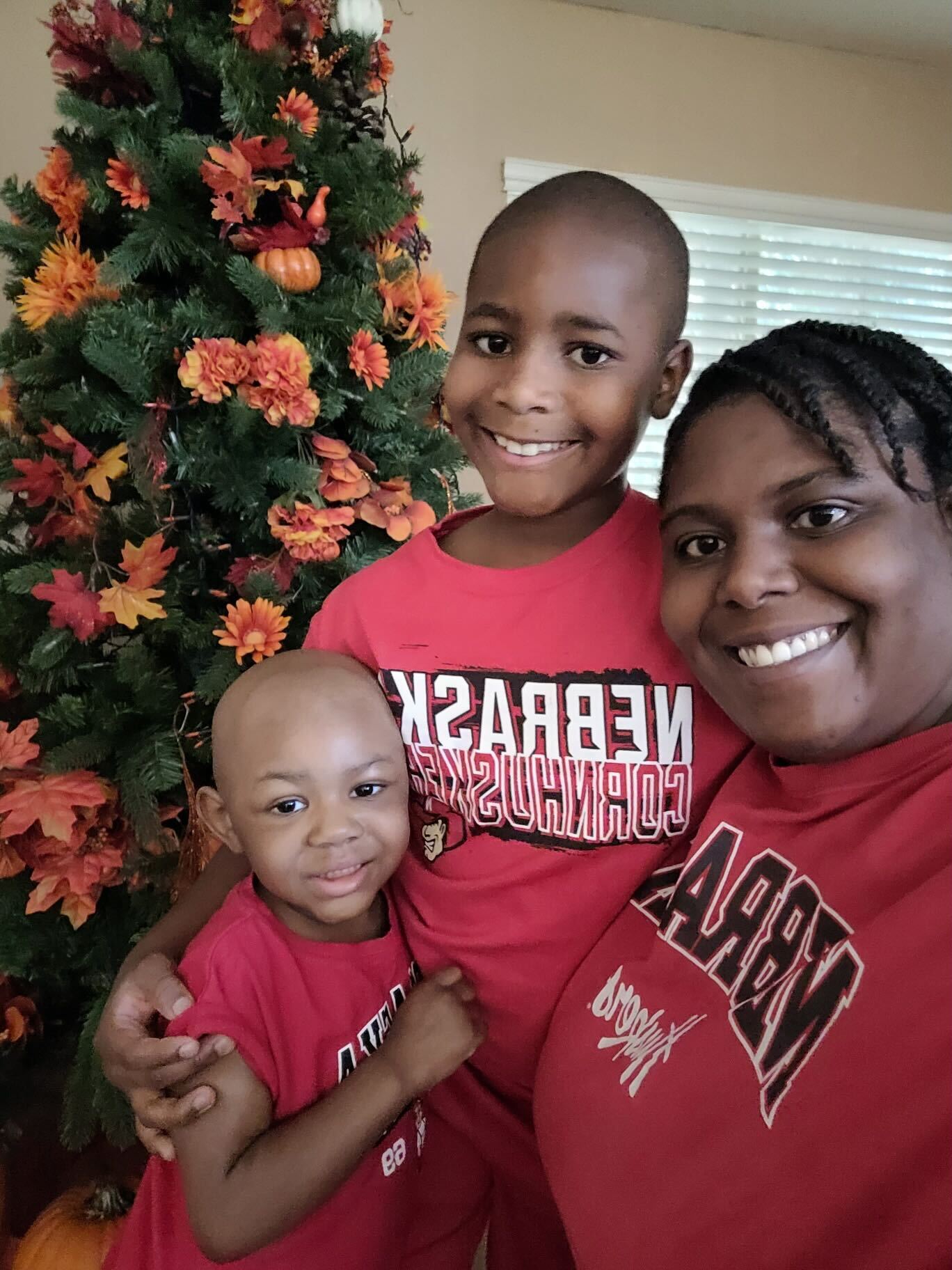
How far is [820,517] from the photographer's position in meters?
0.56

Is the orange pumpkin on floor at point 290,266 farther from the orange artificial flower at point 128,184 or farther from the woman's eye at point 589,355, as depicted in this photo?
the woman's eye at point 589,355

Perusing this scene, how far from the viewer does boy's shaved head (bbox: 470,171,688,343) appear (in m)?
0.76

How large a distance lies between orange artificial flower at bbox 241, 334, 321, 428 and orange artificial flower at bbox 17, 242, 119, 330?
0.88ft

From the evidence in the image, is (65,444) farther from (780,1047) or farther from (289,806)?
(780,1047)

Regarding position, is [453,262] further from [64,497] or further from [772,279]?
[64,497]

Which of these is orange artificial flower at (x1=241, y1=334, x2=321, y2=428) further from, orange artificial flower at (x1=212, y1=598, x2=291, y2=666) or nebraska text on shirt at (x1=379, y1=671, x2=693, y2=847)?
nebraska text on shirt at (x1=379, y1=671, x2=693, y2=847)

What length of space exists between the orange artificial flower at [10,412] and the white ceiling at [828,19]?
6.12 ft

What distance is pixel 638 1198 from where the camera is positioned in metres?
0.54

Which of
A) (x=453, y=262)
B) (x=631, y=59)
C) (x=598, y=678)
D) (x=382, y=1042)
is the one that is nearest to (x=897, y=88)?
(x=631, y=59)

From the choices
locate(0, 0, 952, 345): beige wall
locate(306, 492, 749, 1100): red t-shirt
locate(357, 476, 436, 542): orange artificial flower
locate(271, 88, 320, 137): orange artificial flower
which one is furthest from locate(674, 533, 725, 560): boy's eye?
locate(0, 0, 952, 345): beige wall

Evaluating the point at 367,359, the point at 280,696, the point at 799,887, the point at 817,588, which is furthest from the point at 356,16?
the point at 799,887

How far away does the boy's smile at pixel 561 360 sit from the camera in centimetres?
75

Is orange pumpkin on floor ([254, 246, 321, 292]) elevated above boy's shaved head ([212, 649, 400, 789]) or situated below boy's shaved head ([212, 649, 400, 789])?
above

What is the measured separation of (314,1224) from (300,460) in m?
0.93
